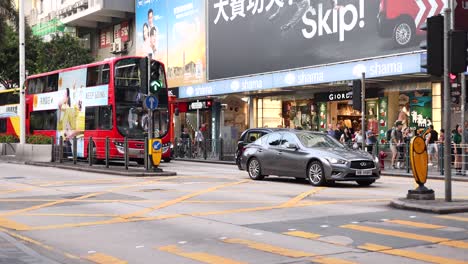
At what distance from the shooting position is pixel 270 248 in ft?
23.5

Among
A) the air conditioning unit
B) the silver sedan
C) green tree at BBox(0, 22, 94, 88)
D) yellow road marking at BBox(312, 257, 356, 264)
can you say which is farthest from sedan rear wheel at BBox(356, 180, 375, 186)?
green tree at BBox(0, 22, 94, 88)

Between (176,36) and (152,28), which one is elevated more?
(152,28)

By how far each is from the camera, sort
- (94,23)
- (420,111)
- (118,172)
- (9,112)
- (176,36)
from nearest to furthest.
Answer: (118,172) → (420,111) → (9,112) → (176,36) → (94,23)

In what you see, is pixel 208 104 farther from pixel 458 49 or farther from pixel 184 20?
pixel 458 49

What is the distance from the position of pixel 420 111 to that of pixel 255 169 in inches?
453

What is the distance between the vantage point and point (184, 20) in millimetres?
Answer: 39344

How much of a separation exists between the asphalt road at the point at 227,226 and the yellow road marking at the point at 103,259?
12mm

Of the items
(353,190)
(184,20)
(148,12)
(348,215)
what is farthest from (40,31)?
(348,215)

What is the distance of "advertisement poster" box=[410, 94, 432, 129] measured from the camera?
25.7 metres

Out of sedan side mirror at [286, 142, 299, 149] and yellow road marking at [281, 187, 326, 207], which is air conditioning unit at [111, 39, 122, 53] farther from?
yellow road marking at [281, 187, 326, 207]

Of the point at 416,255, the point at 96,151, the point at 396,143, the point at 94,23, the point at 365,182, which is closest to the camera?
the point at 416,255

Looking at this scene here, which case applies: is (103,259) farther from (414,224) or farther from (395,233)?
(414,224)

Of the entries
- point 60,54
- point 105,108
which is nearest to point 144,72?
point 105,108

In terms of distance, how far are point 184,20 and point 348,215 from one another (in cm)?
3113
